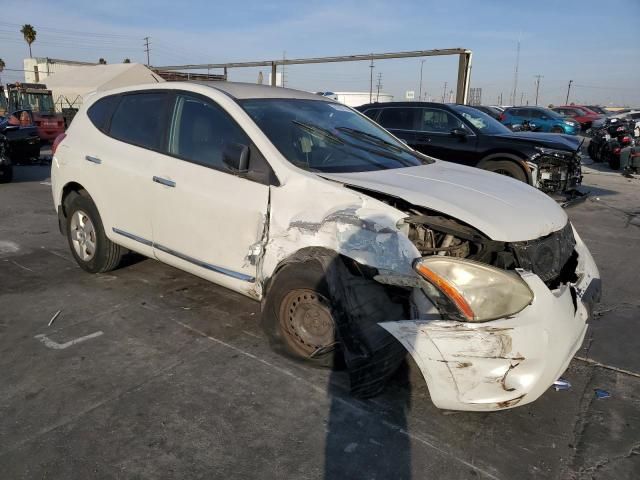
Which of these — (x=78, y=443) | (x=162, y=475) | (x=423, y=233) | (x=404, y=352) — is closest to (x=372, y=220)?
(x=423, y=233)

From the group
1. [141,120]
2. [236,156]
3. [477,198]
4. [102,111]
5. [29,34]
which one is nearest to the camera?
[477,198]

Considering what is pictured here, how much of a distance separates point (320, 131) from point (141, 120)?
63.5 inches

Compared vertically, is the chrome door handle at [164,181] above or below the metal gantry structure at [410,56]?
below

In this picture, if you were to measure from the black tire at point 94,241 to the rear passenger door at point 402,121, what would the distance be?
5990 millimetres

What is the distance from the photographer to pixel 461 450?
2.65m

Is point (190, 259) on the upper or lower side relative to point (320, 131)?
lower

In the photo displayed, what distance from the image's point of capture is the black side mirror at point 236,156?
3.40m

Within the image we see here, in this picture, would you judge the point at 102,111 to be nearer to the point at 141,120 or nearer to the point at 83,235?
the point at 141,120

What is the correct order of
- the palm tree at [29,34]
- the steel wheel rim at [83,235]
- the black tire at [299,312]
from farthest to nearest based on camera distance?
the palm tree at [29,34], the steel wheel rim at [83,235], the black tire at [299,312]

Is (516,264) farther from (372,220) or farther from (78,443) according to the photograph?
(78,443)

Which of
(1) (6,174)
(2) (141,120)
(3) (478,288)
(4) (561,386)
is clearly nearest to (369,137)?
(2) (141,120)

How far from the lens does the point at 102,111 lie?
487 cm

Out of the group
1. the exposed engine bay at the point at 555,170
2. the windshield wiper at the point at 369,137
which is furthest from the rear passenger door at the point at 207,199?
the exposed engine bay at the point at 555,170

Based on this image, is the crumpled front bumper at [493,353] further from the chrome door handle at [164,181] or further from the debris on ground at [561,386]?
the chrome door handle at [164,181]
